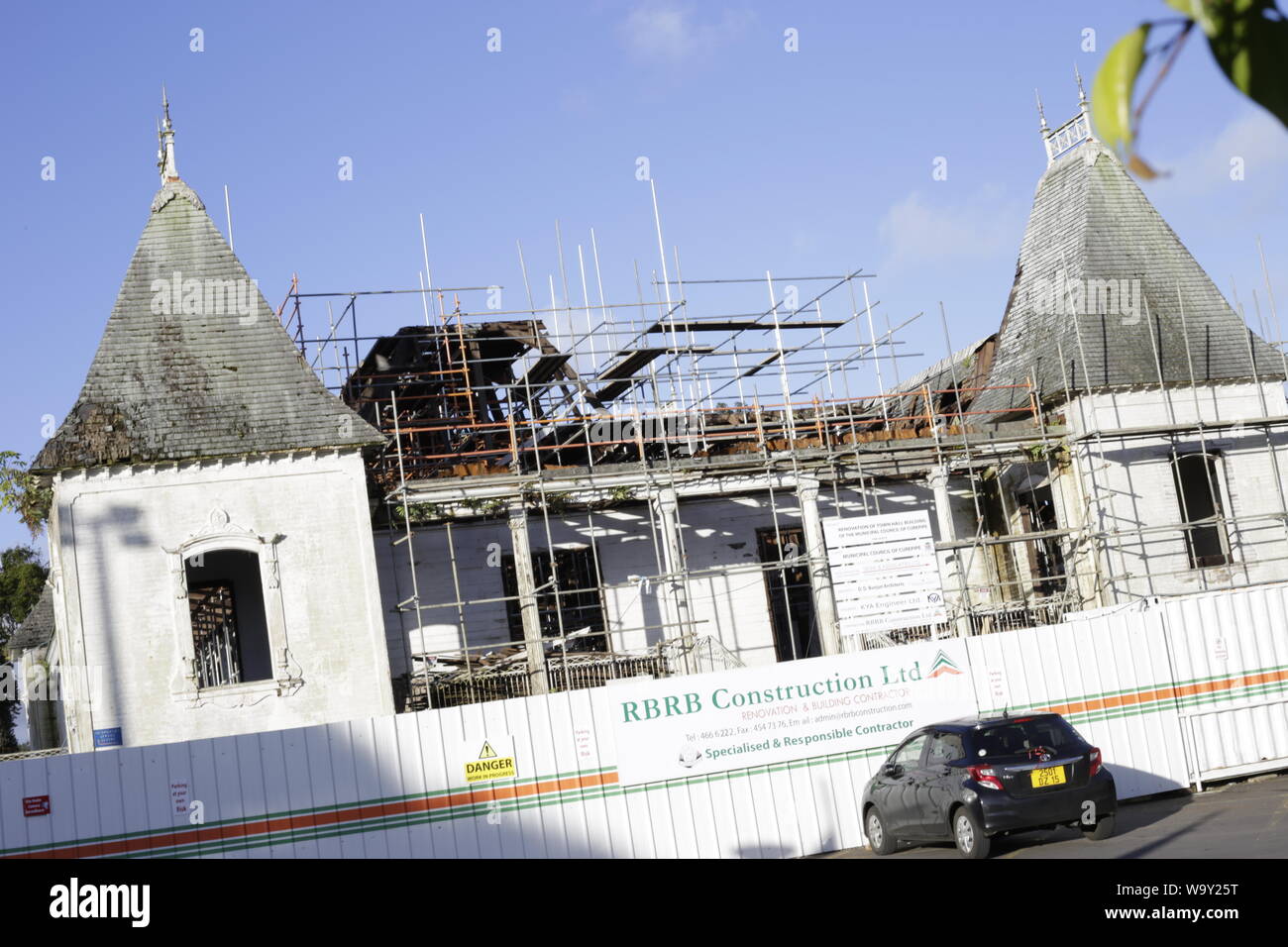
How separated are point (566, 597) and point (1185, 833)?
15.5m

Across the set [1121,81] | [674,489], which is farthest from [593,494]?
[1121,81]

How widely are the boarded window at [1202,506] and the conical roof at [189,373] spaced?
16.3 metres

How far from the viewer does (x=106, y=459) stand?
2347 cm

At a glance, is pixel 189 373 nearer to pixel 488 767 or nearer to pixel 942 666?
pixel 488 767

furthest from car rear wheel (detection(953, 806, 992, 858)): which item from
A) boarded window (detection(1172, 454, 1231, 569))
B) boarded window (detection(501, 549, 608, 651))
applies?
boarded window (detection(1172, 454, 1231, 569))

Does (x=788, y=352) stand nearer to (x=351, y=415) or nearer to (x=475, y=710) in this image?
(x=351, y=415)

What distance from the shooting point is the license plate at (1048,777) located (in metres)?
15.0

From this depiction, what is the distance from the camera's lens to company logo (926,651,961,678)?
19.2 m

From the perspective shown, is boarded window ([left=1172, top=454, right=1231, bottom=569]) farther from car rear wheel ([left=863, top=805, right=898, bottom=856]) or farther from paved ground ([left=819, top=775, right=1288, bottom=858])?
car rear wheel ([left=863, top=805, right=898, bottom=856])

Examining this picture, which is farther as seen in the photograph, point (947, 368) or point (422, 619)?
point (947, 368)

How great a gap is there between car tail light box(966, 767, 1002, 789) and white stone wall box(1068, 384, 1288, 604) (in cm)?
1393
